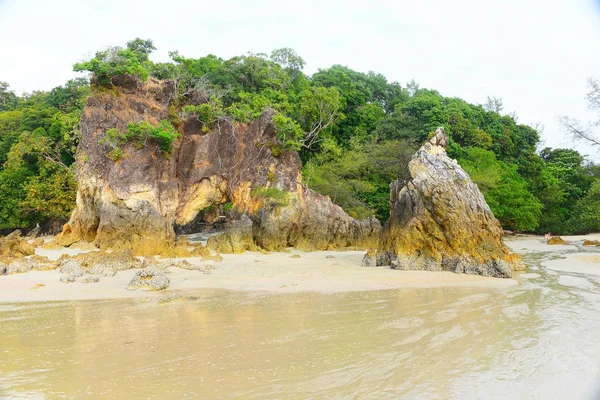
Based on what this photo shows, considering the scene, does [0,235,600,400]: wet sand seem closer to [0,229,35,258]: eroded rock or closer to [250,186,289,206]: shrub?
[0,229,35,258]: eroded rock

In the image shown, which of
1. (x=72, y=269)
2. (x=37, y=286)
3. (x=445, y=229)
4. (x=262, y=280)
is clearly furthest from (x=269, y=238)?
(x=37, y=286)

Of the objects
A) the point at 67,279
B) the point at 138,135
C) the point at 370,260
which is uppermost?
the point at 138,135

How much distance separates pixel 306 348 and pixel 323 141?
863 inches

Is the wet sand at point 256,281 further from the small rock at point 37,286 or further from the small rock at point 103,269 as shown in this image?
the small rock at point 103,269

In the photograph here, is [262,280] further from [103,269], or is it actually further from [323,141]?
[323,141]

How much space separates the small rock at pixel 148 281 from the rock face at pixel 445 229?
634cm

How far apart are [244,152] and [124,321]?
50.8 ft

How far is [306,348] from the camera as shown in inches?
204

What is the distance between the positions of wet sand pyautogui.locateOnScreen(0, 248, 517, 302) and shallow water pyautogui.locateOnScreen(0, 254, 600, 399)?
1125 mm

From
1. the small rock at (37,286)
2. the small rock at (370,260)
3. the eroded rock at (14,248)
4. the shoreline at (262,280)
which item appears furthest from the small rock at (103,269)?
the small rock at (370,260)

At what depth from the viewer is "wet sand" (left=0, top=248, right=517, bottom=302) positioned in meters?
9.24

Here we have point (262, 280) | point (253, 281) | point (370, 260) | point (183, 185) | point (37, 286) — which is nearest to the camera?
point (37, 286)

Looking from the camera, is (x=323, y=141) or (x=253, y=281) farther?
(x=323, y=141)

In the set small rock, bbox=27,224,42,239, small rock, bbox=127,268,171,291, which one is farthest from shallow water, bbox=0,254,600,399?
small rock, bbox=27,224,42,239
